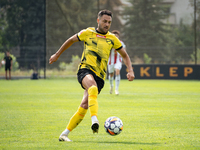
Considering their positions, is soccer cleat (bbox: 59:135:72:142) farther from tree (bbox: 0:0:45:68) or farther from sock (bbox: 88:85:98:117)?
tree (bbox: 0:0:45:68)

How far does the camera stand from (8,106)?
28.9 ft

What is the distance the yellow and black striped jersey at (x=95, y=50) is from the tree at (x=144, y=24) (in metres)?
20.3

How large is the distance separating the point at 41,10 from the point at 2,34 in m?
4.84

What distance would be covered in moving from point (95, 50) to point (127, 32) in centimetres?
2134

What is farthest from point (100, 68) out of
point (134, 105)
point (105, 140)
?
point (134, 105)

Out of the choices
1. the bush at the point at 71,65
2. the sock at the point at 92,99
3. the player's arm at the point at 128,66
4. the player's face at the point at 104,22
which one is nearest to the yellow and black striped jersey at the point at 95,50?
the player's face at the point at 104,22

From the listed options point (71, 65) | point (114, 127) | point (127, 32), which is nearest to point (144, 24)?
point (127, 32)

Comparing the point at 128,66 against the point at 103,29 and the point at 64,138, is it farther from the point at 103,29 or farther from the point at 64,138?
the point at 64,138

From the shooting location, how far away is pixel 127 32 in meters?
25.9

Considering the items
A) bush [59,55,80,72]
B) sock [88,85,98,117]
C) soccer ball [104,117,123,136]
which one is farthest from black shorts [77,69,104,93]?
bush [59,55,80,72]

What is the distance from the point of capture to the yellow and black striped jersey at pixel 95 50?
4887 millimetres

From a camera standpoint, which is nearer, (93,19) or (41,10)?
(41,10)

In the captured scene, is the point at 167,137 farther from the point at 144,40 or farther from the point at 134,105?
the point at 144,40

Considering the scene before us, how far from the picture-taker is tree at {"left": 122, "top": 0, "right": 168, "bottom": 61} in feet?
83.1
